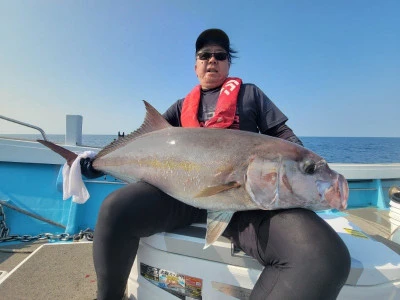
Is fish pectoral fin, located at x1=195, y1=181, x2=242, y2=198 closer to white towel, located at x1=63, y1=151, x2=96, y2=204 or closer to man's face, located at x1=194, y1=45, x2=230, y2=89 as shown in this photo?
white towel, located at x1=63, y1=151, x2=96, y2=204

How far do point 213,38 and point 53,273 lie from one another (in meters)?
2.57

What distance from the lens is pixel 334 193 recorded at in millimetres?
1412

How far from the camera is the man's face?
93.9 inches

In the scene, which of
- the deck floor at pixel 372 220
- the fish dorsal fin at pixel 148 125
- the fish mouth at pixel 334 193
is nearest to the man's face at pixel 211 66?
the fish dorsal fin at pixel 148 125

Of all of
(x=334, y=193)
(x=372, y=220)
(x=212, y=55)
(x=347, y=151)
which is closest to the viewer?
(x=334, y=193)

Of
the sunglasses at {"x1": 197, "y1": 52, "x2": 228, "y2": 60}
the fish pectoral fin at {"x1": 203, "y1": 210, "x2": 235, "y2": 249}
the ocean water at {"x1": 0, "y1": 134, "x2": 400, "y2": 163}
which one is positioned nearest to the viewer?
the fish pectoral fin at {"x1": 203, "y1": 210, "x2": 235, "y2": 249}

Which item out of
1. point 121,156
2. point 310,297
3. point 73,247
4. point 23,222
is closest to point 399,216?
point 310,297

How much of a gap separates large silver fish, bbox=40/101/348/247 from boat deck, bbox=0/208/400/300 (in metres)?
1.14

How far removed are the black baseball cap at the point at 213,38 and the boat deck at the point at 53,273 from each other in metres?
2.14

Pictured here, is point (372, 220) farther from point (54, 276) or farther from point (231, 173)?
point (54, 276)

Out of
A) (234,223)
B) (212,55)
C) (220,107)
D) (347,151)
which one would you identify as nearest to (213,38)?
(212,55)

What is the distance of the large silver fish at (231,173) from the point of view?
56.4 inches

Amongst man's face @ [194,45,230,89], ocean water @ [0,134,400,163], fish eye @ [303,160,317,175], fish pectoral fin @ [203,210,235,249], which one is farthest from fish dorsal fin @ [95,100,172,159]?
ocean water @ [0,134,400,163]

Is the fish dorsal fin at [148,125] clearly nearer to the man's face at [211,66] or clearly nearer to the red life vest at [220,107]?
the red life vest at [220,107]
